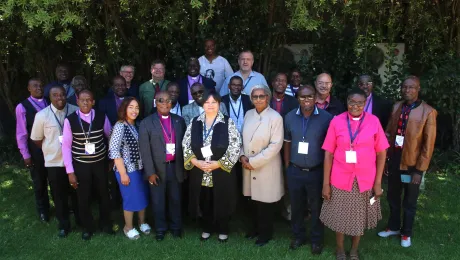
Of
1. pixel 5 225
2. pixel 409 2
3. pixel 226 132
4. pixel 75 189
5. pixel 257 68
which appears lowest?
pixel 5 225

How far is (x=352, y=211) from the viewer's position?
4016mm

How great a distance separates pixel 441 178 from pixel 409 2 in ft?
9.51

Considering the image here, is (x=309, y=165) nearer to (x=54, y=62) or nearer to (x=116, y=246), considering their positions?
(x=116, y=246)

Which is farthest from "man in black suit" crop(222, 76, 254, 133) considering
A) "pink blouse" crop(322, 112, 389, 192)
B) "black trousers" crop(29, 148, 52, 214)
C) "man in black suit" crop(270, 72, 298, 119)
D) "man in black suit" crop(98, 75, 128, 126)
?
"black trousers" crop(29, 148, 52, 214)

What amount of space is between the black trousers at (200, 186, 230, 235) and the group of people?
0.05 ft

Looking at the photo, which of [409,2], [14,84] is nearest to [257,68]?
[409,2]

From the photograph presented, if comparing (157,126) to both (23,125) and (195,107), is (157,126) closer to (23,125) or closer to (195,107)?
(195,107)

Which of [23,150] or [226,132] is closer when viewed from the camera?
[226,132]

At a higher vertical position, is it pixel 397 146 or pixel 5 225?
pixel 397 146

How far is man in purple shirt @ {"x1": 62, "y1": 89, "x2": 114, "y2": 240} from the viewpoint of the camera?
4410 mm

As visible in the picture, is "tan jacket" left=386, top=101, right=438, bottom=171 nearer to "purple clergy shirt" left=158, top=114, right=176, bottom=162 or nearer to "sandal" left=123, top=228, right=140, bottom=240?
"purple clergy shirt" left=158, top=114, right=176, bottom=162

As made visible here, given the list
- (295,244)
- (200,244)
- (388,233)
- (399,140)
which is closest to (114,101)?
(200,244)

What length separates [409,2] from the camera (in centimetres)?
652

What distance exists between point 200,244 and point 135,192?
3.05 feet
